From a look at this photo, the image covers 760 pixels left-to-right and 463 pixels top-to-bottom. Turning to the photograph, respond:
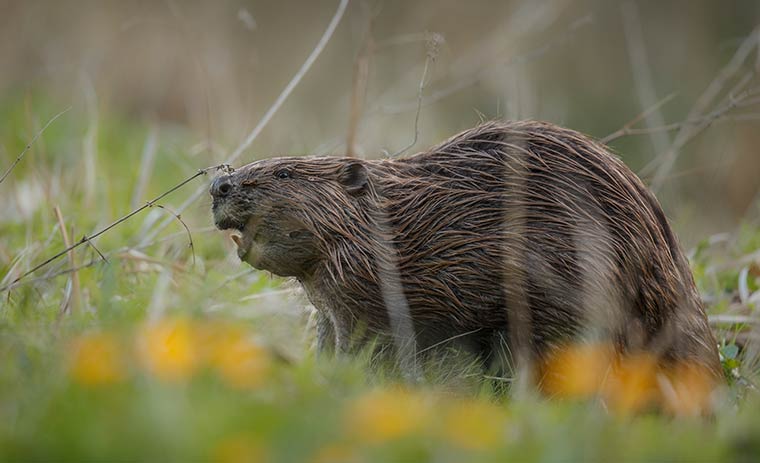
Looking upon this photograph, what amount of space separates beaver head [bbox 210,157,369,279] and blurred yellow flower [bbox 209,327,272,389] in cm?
106

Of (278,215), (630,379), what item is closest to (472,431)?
(630,379)

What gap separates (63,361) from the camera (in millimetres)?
2180

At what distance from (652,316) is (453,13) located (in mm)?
10219

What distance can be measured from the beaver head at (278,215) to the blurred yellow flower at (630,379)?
1.03 m

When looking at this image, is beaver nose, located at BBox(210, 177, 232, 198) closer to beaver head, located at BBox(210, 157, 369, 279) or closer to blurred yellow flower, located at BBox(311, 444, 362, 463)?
beaver head, located at BBox(210, 157, 369, 279)

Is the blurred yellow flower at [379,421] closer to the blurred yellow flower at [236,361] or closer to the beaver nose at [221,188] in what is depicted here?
the blurred yellow flower at [236,361]

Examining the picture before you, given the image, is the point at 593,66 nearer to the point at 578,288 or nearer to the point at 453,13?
the point at 453,13

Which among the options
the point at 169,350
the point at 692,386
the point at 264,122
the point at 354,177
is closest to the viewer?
the point at 169,350

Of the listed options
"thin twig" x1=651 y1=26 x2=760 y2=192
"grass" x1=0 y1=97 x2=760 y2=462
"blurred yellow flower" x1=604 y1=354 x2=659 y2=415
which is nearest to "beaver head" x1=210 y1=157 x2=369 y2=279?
"grass" x1=0 y1=97 x2=760 y2=462

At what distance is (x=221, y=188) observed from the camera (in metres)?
3.26

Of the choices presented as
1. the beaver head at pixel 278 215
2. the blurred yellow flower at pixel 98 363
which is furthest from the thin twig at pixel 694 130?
the blurred yellow flower at pixel 98 363

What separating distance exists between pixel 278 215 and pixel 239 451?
1664mm

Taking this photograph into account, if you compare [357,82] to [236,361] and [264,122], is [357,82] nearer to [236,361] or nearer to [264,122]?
[264,122]

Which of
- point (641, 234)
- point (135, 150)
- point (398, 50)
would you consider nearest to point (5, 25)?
point (135, 150)
